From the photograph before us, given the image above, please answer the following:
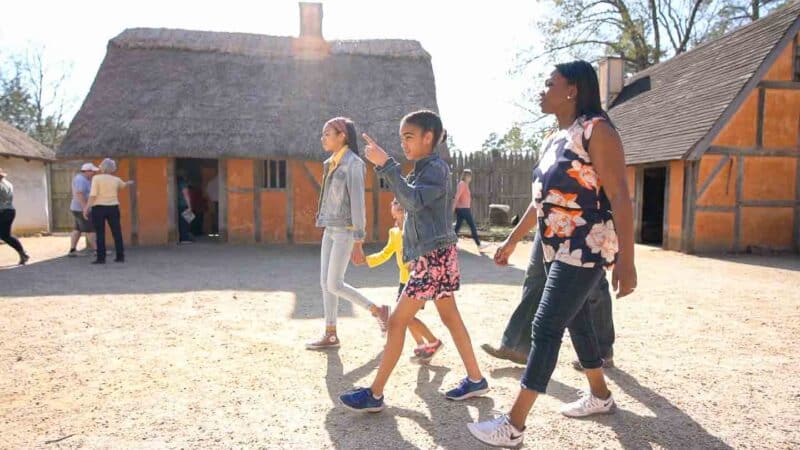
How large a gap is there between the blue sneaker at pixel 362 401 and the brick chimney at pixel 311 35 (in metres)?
10.7

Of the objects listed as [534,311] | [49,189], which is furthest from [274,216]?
[49,189]

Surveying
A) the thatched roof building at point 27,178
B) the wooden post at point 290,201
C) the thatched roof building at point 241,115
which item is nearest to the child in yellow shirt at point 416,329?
the thatched roof building at point 241,115

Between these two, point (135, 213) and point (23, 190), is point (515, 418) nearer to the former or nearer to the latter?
point (135, 213)

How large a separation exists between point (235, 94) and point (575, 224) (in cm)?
1014

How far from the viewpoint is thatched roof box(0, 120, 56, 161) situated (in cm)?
1351

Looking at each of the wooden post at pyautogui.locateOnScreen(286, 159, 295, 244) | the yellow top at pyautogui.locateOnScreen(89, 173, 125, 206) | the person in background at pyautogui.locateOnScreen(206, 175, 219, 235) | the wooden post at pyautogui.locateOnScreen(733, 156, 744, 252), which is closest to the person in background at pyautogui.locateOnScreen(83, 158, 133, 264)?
the yellow top at pyautogui.locateOnScreen(89, 173, 125, 206)

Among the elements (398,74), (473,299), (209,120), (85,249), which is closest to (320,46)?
(398,74)

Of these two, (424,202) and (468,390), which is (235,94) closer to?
(424,202)

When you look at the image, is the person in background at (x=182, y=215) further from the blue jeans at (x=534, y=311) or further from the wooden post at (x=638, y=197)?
the wooden post at (x=638, y=197)

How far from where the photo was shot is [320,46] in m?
12.1

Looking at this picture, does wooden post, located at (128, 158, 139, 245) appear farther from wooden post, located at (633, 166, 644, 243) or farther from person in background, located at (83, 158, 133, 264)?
wooden post, located at (633, 166, 644, 243)

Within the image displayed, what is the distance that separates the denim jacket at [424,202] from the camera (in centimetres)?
244

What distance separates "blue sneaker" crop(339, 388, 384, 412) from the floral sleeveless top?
120cm

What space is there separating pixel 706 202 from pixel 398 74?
7.21 meters
